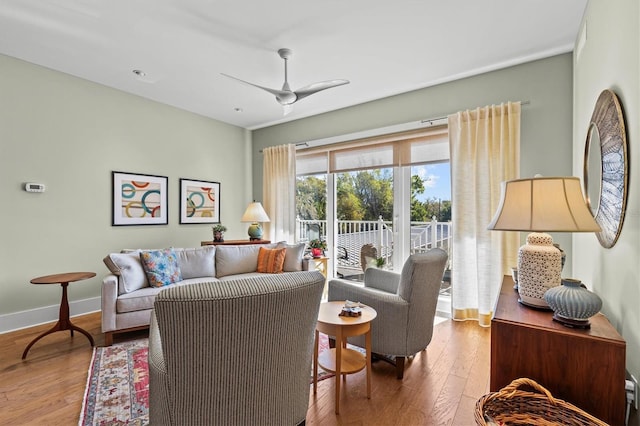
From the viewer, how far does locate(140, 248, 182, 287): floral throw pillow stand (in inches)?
124

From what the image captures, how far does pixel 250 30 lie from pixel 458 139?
2.37 meters

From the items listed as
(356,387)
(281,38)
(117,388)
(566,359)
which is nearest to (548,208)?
(566,359)

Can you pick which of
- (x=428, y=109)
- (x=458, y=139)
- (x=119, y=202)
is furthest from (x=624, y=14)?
(x=119, y=202)

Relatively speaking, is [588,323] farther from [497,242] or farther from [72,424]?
[72,424]

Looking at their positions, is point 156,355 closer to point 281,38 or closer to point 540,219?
point 540,219

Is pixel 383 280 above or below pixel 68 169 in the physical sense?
below

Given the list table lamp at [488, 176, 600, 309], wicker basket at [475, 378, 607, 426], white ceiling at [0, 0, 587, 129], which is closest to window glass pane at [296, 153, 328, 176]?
white ceiling at [0, 0, 587, 129]

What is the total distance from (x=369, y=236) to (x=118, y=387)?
10.5ft

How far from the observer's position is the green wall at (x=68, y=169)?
3133mm

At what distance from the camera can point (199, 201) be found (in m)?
4.78

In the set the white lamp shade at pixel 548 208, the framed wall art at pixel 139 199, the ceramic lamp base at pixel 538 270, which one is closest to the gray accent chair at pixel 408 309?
the ceramic lamp base at pixel 538 270

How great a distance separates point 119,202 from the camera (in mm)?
3895

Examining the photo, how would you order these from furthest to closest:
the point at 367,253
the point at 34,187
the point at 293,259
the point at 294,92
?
the point at 367,253
the point at 293,259
the point at 34,187
the point at 294,92

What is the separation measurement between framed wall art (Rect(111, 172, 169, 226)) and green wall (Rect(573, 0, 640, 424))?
4620mm
